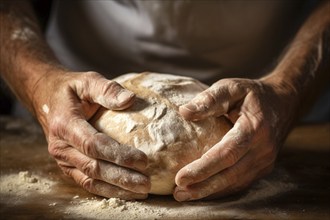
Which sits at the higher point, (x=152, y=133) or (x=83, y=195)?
(x=152, y=133)

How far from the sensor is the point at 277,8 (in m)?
2.25

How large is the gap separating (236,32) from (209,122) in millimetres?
766

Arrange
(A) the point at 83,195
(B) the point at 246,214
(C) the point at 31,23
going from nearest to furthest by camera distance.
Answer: (B) the point at 246,214 → (A) the point at 83,195 → (C) the point at 31,23

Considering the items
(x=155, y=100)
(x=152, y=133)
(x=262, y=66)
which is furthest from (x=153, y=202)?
(x=262, y=66)

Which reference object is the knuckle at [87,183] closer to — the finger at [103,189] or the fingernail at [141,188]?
the finger at [103,189]

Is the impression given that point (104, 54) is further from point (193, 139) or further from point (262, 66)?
point (193, 139)

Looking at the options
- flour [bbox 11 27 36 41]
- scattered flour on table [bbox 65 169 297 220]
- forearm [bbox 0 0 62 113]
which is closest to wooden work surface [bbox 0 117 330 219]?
scattered flour on table [bbox 65 169 297 220]

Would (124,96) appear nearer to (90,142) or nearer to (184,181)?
(90,142)

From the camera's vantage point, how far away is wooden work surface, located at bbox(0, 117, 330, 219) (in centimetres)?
141

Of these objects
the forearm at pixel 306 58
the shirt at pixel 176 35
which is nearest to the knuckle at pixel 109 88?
the forearm at pixel 306 58

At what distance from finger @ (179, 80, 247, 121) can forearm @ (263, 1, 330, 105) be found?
0.28 metres

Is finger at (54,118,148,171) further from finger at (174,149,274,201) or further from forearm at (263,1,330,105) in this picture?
forearm at (263,1,330,105)

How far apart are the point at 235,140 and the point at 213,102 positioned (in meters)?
0.13

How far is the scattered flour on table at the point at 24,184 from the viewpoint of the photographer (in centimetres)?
157
